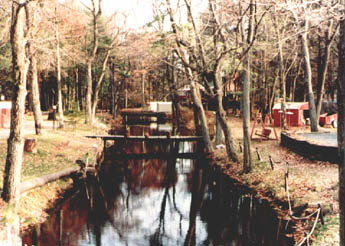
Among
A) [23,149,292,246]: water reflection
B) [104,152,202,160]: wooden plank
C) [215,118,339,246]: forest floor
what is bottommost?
[23,149,292,246]: water reflection

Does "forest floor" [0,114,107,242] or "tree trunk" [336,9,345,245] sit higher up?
"tree trunk" [336,9,345,245]

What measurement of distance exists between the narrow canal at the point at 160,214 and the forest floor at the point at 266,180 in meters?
0.45

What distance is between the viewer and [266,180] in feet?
51.4

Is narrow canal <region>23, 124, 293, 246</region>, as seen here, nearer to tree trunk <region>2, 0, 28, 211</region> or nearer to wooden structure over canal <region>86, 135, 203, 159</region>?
tree trunk <region>2, 0, 28, 211</region>

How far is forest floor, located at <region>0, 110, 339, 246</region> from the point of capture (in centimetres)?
1115

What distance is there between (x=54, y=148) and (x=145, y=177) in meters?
4.39

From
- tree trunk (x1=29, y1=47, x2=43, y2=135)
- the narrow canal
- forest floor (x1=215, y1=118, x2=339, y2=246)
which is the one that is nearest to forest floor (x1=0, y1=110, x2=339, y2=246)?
forest floor (x1=215, y1=118, x2=339, y2=246)

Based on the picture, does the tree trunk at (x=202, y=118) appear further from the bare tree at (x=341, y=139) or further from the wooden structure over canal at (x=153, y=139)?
the bare tree at (x=341, y=139)

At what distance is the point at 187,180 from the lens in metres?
19.7

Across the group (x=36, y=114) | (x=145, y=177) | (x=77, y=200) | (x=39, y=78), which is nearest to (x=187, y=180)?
(x=145, y=177)

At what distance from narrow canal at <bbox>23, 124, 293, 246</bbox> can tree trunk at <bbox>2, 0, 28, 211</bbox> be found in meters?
1.27

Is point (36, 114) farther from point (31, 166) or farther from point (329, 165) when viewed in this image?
point (329, 165)

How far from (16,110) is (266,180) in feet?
29.2

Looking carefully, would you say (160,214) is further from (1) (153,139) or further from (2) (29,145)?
(1) (153,139)
